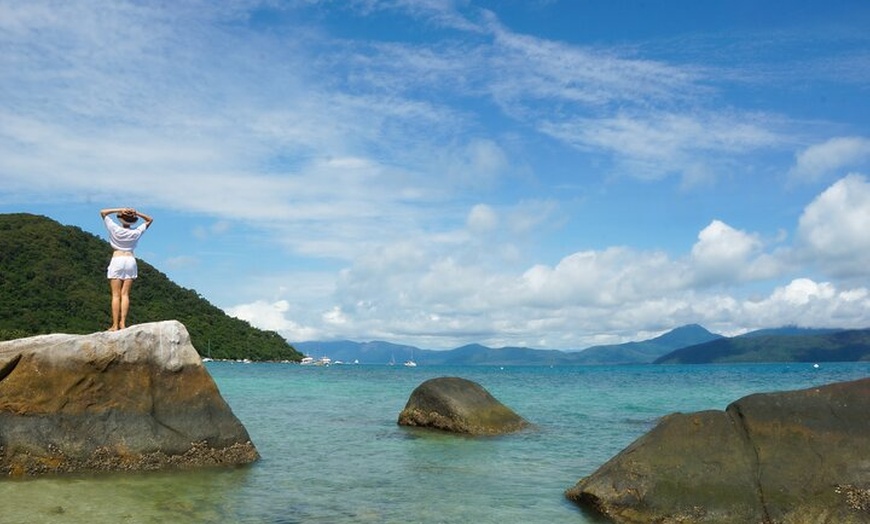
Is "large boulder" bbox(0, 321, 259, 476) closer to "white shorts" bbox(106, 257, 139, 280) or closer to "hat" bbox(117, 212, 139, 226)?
"white shorts" bbox(106, 257, 139, 280)

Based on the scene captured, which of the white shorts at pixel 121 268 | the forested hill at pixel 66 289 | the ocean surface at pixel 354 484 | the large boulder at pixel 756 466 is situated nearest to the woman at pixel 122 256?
the white shorts at pixel 121 268

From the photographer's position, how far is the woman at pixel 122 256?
44.1ft

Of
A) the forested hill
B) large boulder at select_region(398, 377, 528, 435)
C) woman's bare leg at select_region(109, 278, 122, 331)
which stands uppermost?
the forested hill

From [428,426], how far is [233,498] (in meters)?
10.2

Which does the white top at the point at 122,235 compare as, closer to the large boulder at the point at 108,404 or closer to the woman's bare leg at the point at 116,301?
the woman's bare leg at the point at 116,301

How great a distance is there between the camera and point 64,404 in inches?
484

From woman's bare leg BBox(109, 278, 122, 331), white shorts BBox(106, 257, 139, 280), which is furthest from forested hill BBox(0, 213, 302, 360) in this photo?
white shorts BBox(106, 257, 139, 280)

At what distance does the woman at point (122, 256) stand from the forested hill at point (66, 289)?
5312 cm

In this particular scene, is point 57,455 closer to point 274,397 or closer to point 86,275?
point 274,397

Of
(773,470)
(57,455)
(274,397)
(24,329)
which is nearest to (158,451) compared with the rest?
(57,455)

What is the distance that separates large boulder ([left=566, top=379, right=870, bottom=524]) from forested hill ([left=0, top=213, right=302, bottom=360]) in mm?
61208

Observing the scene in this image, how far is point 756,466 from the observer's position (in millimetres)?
9570

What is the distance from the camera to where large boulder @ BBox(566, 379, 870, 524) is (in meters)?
9.09

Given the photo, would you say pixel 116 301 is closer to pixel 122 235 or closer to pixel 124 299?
pixel 124 299
